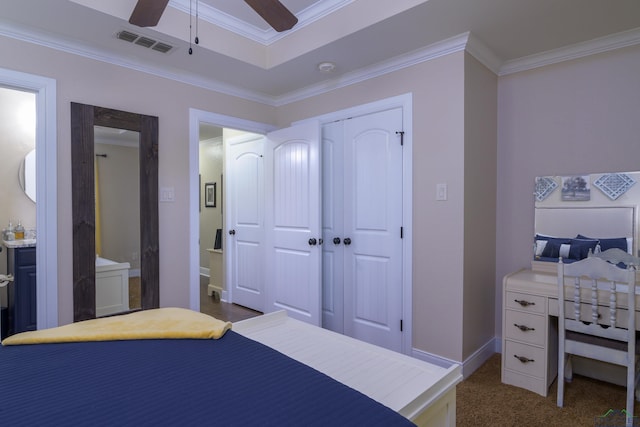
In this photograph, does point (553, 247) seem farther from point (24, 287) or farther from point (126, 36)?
point (24, 287)

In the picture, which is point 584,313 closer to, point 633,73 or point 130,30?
point 633,73

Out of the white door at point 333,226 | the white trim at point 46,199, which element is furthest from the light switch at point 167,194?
the white door at point 333,226

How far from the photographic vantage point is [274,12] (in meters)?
1.66

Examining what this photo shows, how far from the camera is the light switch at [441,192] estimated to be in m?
2.53

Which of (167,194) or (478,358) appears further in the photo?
(167,194)

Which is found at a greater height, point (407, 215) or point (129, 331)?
point (407, 215)

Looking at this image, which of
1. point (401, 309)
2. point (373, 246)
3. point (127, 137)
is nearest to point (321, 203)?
point (373, 246)

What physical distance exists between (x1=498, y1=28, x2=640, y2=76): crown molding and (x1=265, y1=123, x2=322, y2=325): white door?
1.66 meters

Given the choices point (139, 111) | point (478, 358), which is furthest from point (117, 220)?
point (478, 358)

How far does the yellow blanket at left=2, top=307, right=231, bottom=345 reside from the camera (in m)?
1.35

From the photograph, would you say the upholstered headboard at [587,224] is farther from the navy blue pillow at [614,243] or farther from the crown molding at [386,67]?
the crown molding at [386,67]

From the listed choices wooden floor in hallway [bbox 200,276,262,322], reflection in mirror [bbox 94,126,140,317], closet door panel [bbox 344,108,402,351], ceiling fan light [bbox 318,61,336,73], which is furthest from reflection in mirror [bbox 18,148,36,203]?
closet door panel [bbox 344,108,402,351]

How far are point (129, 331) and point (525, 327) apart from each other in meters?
2.28

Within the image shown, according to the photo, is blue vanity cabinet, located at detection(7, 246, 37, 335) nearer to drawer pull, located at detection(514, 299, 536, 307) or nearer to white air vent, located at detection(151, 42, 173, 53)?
white air vent, located at detection(151, 42, 173, 53)
